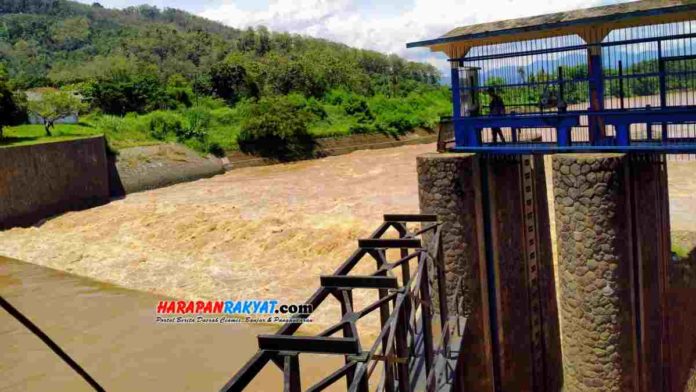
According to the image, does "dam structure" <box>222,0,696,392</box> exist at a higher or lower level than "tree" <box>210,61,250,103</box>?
lower

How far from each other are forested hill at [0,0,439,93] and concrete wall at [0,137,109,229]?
15846mm

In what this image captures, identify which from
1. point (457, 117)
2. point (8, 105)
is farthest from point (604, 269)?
point (8, 105)

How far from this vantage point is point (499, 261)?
372 inches

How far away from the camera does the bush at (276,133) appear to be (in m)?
35.2

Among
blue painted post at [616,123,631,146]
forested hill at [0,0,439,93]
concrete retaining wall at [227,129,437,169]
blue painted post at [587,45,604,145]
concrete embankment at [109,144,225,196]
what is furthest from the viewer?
forested hill at [0,0,439,93]

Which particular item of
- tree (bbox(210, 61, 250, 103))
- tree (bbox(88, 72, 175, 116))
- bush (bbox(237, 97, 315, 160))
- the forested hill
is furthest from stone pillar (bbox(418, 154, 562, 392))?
tree (bbox(210, 61, 250, 103))

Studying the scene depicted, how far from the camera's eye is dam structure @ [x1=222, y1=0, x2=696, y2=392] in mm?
7723

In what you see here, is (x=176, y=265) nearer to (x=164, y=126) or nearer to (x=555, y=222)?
(x=555, y=222)

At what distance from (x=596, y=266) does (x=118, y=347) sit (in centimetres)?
985

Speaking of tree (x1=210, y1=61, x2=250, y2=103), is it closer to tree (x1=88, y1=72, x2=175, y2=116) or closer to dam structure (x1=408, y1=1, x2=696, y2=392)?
tree (x1=88, y1=72, x2=175, y2=116)

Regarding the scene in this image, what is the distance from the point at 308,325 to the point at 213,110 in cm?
2862

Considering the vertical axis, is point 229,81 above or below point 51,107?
above

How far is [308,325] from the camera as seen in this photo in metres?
13.7

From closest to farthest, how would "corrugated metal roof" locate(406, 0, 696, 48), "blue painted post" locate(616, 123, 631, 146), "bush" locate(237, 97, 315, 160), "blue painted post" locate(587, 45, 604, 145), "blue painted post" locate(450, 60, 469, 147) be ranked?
1. "corrugated metal roof" locate(406, 0, 696, 48)
2. "blue painted post" locate(616, 123, 631, 146)
3. "blue painted post" locate(587, 45, 604, 145)
4. "blue painted post" locate(450, 60, 469, 147)
5. "bush" locate(237, 97, 315, 160)
